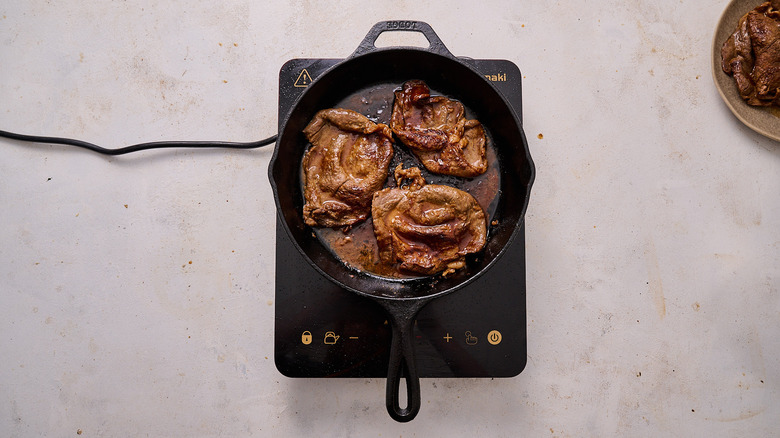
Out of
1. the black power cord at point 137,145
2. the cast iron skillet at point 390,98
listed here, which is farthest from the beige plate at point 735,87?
the black power cord at point 137,145

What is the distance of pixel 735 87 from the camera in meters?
1.91

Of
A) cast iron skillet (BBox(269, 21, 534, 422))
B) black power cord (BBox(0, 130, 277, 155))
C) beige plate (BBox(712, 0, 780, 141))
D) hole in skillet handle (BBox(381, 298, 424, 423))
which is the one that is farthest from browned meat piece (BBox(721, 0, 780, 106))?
black power cord (BBox(0, 130, 277, 155))

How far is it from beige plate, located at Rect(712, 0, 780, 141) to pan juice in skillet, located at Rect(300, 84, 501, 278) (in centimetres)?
93

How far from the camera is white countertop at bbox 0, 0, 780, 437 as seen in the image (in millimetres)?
1880

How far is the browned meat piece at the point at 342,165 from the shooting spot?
5.57ft

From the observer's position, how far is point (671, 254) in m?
1.93

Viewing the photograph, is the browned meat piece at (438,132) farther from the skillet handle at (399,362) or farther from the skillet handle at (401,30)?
the skillet handle at (399,362)

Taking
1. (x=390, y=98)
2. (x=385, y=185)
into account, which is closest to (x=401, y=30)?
(x=390, y=98)

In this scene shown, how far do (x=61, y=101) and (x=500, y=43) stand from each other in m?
1.72

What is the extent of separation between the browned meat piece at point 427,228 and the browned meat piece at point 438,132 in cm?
9

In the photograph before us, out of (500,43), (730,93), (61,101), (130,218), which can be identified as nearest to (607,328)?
(730,93)

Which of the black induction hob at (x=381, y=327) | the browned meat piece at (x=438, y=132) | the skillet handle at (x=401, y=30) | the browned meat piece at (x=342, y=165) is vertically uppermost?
the skillet handle at (x=401, y=30)

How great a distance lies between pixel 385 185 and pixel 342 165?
0.16 m

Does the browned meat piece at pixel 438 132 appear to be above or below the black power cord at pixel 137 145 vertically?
above
